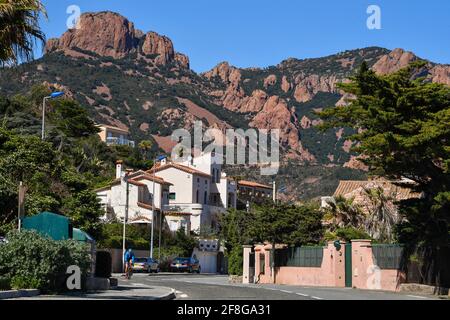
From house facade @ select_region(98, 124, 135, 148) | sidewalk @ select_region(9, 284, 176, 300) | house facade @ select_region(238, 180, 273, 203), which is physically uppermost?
house facade @ select_region(98, 124, 135, 148)

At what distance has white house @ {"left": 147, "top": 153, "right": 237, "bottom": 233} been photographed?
94.8m

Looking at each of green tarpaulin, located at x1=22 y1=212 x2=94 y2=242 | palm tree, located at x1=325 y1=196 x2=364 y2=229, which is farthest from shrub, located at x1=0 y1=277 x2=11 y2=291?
palm tree, located at x1=325 y1=196 x2=364 y2=229

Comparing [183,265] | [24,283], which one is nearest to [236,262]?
[183,265]

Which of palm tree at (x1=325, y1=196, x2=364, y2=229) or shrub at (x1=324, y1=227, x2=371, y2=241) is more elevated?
palm tree at (x1=325, y1=196, x2=364, y2=229)

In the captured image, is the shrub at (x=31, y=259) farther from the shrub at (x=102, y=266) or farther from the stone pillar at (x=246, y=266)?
the stone pillar at (x=246, y=266)

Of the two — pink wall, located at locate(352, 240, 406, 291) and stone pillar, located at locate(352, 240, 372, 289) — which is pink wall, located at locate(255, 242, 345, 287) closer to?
stone pillar, located at locate(352, 240, 372, 289)

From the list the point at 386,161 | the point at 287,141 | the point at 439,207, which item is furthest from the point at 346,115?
the point at 287,141

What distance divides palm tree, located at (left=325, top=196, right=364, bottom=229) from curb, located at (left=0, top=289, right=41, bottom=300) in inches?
1147

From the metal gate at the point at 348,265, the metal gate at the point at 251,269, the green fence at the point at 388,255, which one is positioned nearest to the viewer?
the green fence at the point at 388,255

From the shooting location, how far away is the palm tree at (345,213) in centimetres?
4850

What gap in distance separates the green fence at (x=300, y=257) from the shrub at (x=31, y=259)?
22800 mm

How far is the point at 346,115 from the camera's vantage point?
32656 mm

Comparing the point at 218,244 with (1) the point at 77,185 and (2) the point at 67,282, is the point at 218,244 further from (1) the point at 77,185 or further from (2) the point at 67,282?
(2) the point at 67,282

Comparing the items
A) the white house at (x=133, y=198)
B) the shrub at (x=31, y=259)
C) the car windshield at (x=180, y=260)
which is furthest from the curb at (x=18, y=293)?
the white house at (x=133, y=198)
